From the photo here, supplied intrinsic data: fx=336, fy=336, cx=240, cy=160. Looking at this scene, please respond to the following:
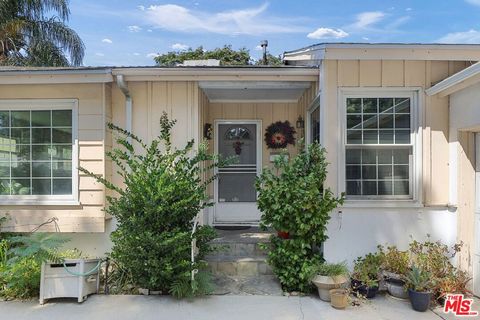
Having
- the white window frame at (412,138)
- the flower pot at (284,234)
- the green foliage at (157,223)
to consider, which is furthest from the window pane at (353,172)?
the green foliage at (157,223)

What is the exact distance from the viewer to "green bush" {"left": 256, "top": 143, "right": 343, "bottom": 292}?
3.96 metres

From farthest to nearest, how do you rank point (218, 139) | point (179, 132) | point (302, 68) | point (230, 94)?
point (218, 139), point (230, 94), point (179, 132), point (302, 68)

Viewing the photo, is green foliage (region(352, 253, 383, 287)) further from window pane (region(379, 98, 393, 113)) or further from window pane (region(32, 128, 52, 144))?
window pane (region(32, 128, 52, 144))

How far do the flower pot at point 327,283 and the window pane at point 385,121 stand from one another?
6.54ft

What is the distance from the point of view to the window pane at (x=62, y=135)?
475cm

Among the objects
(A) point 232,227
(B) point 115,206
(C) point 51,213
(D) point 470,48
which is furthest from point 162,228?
(D) point 470,48

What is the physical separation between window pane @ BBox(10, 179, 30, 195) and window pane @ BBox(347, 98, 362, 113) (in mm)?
4576

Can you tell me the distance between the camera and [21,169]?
15.8 ft

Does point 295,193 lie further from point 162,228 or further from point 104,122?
point 104,122

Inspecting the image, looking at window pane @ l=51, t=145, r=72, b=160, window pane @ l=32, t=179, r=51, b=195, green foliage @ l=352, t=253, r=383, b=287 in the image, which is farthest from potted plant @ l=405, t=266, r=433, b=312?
window pane @ l=32, t=179, r=51, b=195

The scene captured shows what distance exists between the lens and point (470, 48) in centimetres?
404

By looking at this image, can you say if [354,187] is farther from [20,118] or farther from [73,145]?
[20,118]

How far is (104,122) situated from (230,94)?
2148 mm

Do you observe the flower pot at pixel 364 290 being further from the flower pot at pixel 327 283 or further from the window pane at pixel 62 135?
the window pane at pixel 62 135
